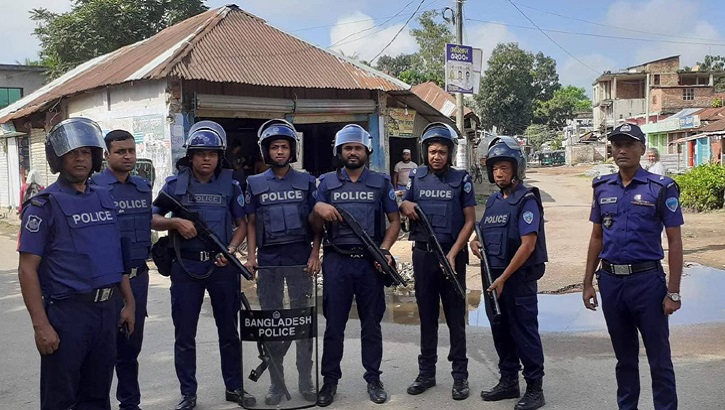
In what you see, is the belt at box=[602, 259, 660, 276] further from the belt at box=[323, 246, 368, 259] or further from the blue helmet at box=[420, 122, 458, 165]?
the belt at box=[323, 246, 368, 259]

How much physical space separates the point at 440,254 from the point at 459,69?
10.5m

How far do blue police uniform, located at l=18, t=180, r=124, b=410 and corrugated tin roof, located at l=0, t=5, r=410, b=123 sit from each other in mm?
7457

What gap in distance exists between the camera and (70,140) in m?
3.25

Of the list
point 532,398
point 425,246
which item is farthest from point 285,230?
point 532,398

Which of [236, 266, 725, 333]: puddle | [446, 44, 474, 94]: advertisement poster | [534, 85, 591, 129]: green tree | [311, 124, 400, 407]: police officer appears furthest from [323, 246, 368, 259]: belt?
[534, 85, 591, 129]: green tree

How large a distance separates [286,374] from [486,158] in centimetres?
200

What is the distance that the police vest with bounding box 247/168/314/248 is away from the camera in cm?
446

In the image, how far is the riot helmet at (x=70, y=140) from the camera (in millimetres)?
3244

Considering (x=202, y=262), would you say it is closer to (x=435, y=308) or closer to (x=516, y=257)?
(x=435, y=308)

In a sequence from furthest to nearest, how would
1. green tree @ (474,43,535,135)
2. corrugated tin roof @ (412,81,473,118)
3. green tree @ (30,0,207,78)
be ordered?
green tree @ (474,43,535,135) < green tree @ (30,0,207,78) < corrugated tin roof @ (412,81,473,118)

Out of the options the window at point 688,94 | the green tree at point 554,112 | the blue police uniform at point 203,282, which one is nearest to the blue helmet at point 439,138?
the blue police uniform at point 203,282

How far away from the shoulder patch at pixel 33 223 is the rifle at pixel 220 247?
1.23 m

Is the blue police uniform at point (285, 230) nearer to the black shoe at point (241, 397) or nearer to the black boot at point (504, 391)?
the black shoe at point (241, 397)

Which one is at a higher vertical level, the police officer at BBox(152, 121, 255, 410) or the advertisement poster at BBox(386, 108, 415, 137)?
the advertisement poster at BBox(386, 108, 415, 137)
